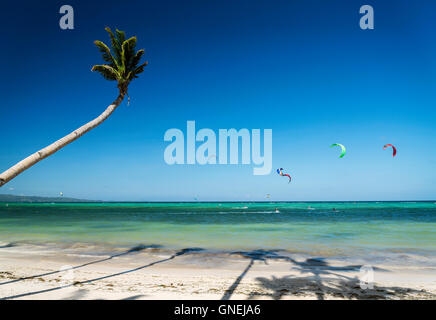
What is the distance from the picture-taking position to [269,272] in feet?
32.4

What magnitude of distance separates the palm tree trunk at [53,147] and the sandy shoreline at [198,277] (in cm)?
315

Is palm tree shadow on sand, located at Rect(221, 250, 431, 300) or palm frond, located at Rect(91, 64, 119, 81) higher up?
palm frond, located at Rect(91, 64, 119, 81)

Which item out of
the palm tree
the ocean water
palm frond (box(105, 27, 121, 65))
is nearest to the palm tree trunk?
the palm tree

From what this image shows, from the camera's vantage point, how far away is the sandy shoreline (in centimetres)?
700

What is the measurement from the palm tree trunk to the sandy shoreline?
3.15m

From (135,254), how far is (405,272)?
1176 cm

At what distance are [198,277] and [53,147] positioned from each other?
579 cm

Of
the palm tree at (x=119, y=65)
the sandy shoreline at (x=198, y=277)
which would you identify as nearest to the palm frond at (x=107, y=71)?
the palm tree at (x=119, y=65)

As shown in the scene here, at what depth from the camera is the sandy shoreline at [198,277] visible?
23.0ft

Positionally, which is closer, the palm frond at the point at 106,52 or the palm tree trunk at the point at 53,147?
the palm tree trunk at the point at 53,147

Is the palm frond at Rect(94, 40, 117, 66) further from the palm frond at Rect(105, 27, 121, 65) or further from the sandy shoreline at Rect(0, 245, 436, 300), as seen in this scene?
the sandy shoreline at Rect(0, 245, 436, 300)

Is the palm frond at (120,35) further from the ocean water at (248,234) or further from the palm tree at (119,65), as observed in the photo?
the ocean water at (248,234)
